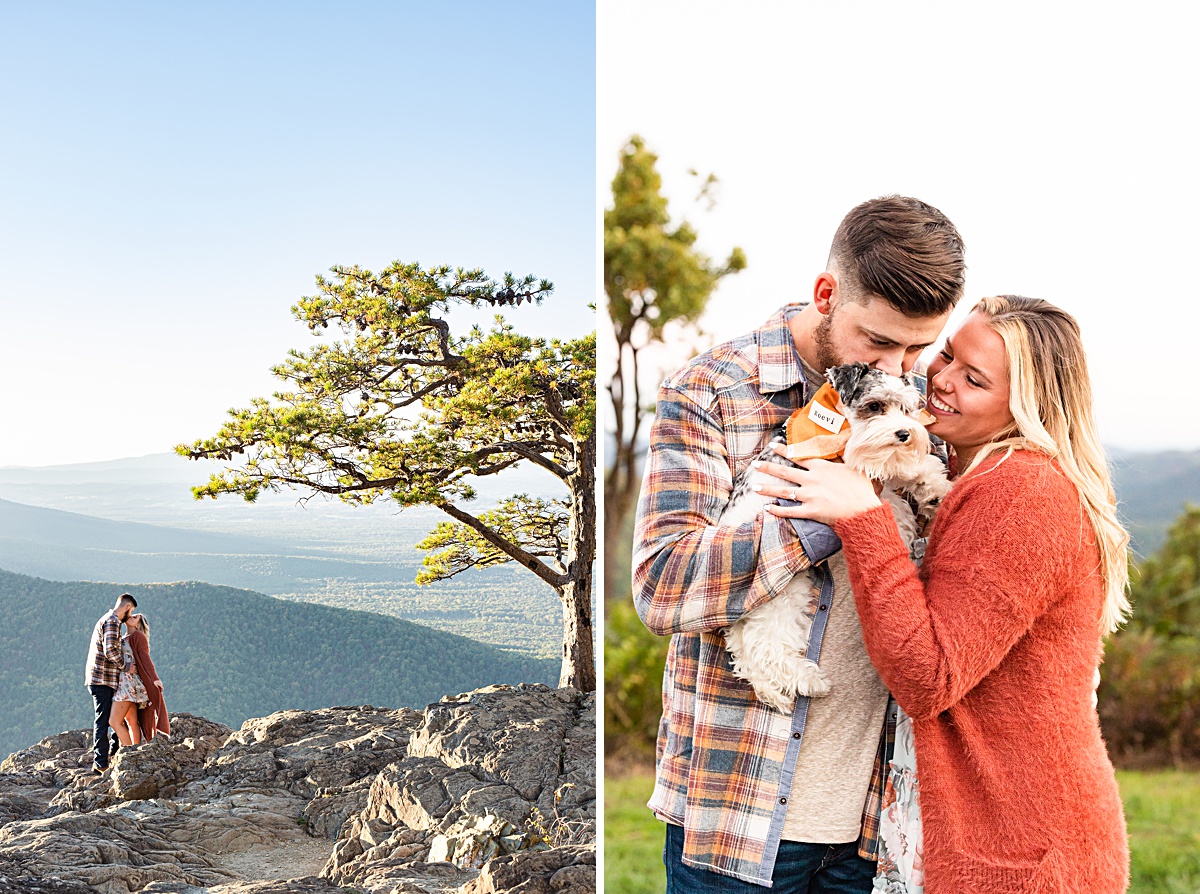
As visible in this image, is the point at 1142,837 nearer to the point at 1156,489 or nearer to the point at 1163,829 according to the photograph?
the point at 1163,829

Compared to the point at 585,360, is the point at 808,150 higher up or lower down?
higher up

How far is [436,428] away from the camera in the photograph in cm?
536

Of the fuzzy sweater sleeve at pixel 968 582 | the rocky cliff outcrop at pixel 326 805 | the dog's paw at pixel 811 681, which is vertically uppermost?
the fuzzy sweater sleeve at pixel 968 582

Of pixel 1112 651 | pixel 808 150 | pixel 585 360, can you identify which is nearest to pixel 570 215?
pixel 585 360

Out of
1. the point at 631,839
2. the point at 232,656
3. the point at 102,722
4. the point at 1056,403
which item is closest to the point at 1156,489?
the point at 631,839

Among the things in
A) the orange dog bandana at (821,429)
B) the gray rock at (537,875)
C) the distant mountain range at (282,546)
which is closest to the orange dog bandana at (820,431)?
the orange dog bandana at (821,429)

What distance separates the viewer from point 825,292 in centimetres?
125

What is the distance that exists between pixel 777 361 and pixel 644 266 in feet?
8.55

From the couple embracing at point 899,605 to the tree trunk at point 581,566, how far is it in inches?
155

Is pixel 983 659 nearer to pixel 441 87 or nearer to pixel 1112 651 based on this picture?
pixel 1112 651

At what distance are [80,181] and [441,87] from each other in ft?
6.51

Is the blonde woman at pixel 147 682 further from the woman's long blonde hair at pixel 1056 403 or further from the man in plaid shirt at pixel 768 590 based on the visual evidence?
the woman's long blonde hair at pixel 1056 403

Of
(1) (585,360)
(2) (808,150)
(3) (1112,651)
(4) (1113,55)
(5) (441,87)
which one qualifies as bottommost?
(3) (1112,651)

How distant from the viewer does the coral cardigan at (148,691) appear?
491 centimetres
